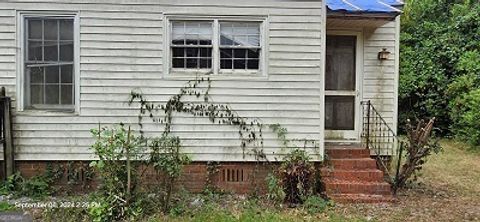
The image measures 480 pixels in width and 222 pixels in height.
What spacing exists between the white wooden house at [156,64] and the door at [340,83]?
96 cm

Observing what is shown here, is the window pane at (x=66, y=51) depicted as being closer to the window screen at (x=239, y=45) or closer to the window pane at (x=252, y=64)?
the window screen at (x=239, y=45)

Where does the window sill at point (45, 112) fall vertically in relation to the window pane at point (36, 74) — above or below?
below

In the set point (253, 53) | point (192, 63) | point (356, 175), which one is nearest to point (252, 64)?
point (253, 53)

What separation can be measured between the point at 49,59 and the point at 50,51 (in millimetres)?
119

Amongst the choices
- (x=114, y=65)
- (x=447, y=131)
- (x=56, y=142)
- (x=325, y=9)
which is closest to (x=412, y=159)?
(x=325, y=9)

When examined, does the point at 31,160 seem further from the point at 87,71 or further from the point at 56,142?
the point at 87,71

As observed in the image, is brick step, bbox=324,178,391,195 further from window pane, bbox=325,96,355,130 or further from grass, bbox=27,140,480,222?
window pane, bbox=325,96,355,130

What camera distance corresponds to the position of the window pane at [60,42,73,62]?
6559 millimetres

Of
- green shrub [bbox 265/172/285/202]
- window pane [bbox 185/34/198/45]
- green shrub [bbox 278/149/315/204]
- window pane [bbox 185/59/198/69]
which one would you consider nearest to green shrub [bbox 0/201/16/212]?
window pane [bbox 185/59/198/69]

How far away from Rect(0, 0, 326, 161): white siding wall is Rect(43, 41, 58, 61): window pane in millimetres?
411

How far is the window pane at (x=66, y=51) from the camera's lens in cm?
656

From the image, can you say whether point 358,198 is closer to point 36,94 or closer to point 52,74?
point 52,74

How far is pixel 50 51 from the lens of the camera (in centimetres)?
657

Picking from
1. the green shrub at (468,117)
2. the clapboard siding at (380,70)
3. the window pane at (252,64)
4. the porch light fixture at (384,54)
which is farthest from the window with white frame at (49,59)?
the green shrub at (468,117)
